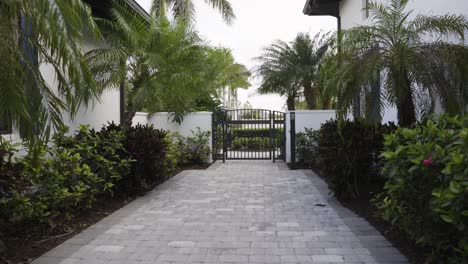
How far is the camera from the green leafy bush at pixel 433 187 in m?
3.02

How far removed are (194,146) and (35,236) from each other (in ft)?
28.2

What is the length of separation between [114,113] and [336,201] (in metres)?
6.35

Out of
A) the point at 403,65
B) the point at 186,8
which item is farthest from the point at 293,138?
the point at 186,8

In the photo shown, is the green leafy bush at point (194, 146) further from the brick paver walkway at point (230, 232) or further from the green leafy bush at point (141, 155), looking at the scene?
the brick paver walkway at point (230, 232)

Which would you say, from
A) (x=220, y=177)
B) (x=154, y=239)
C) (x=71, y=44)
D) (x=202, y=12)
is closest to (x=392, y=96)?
(x=154, y=239)

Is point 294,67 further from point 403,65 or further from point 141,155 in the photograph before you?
point 403,65

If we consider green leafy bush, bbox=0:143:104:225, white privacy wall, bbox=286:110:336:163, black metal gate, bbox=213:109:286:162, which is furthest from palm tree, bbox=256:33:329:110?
green leafy bush, bbox=0:143:104:225

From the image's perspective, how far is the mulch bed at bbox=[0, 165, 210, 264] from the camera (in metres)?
4.62

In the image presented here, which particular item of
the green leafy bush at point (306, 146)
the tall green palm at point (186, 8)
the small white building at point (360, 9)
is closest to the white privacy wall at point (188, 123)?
the green leafy bush at point (306, 146)

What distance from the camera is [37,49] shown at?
4.24 metres

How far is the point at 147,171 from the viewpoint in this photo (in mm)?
8672

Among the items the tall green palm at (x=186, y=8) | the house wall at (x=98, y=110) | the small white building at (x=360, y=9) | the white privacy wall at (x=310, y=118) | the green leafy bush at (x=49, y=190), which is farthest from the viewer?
the tall green palm at (x=186, y=8)

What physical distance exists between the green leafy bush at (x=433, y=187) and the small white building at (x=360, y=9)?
9.61ft

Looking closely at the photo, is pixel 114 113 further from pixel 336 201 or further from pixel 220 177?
pixel 336 201
